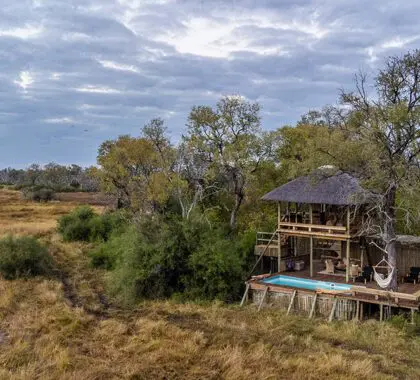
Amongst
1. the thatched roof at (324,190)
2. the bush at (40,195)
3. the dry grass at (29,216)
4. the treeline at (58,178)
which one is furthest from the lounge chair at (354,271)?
the treeline at (58,178)

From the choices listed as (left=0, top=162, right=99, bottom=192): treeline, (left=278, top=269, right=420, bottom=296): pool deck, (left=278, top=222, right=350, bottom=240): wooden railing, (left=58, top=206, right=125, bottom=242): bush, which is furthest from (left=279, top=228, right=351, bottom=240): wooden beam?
(left=0, top=162, right=99, bottom=192): treeline

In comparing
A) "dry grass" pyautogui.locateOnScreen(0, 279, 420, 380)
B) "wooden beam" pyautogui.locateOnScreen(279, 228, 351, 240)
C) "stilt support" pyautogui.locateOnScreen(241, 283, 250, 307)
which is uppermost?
"wooden beam" pyautogui.locateOnScreen(279, 228, 351, 240)

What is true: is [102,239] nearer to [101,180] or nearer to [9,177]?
[101,180]

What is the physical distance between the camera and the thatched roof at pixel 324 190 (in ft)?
64.4

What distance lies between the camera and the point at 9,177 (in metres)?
115

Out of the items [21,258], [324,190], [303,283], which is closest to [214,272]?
[303,283]

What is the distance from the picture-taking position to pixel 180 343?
585 inches

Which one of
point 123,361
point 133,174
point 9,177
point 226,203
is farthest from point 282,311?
point 9,177

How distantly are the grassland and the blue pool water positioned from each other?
210cm

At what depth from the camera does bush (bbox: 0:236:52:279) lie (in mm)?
23891

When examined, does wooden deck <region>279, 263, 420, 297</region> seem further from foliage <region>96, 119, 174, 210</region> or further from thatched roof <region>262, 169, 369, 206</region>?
foliage <region>96, 119, 174, 210</region>

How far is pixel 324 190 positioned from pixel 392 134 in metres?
3.98

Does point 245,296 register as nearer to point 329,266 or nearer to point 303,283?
point 303,283

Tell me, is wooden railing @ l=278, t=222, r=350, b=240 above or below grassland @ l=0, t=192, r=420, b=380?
above
